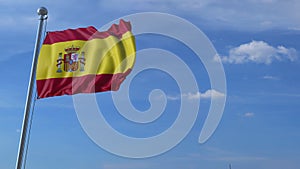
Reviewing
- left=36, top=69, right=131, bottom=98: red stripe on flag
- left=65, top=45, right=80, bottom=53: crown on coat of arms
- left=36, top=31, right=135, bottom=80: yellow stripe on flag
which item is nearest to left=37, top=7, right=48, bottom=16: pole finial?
left=36, top=31, right=135, bottom=80: yellow stripe on flag

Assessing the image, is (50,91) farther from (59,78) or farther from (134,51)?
(134,51)

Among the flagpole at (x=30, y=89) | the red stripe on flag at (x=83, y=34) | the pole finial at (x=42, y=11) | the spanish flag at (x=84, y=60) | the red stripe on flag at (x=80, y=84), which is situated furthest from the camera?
the red stripe on flag at (x=83, y=34)

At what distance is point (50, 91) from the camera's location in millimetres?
17578

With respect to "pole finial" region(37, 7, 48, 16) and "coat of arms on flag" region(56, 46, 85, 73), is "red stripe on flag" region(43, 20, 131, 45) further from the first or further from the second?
"pole finial" region(37, 7, 48, 16)

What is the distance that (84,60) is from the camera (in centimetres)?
1812

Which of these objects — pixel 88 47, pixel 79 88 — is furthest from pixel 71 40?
pixel 79 88

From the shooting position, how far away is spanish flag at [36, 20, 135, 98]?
1758 centimetres

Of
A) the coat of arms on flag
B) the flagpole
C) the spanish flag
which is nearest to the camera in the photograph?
the flagpole

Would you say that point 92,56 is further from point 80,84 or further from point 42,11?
point 42,11

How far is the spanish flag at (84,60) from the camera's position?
1758 centimetres

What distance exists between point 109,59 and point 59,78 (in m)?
2.14

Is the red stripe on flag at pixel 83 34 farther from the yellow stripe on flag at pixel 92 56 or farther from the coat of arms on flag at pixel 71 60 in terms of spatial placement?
the coat of arms on flag at pixel 71 60

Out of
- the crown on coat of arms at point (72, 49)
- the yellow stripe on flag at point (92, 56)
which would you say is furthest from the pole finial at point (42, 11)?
the crown on coat of arms at point (72, 49)

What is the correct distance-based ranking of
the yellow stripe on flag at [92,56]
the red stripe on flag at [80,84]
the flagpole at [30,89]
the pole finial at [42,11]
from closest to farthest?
the flagpole at [30,89]
the red stripe on flag at [80,84]
the yellow stripe on flag at [92,56]
the pole finial at [42,11]
